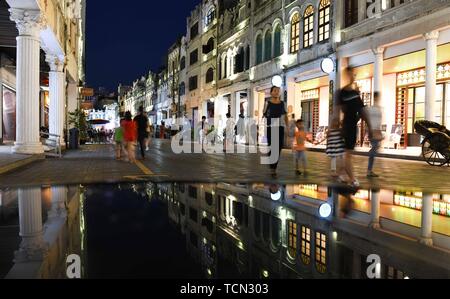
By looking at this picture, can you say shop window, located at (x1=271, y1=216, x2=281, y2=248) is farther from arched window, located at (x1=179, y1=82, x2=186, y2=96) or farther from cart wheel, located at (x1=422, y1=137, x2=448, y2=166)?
arched window, located at (x1=179, y1=82, x2=186, y2=96)

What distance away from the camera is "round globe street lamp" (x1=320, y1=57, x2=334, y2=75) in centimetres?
2400

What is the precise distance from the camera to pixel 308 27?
27.3m

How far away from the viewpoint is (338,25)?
24.0m

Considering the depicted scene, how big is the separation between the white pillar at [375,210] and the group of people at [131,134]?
858cm

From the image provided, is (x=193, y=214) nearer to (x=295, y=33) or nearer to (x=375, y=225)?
(x=375, y=225)

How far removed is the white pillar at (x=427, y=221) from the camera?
4.20 m

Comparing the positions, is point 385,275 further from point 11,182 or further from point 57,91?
point 57,91

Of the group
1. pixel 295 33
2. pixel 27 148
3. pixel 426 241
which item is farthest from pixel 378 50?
pixel 426 241

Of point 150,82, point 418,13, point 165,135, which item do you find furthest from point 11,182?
point 150,82

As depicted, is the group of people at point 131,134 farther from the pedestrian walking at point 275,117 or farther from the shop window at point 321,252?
the shop window at point 321,252

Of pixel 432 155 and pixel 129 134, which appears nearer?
A: pixel 432 155

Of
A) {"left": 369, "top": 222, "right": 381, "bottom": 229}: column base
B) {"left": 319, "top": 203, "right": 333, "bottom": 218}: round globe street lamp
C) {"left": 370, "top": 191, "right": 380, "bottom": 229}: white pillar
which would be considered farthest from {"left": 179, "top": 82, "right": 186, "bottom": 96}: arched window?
{"left": 369, "top": 222, "right": 381, "bottom": 229}: column base

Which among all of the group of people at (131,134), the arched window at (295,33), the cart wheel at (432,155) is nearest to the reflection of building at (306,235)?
the cart wheel at (432,155)

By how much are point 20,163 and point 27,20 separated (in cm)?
492
